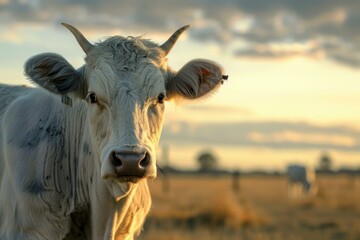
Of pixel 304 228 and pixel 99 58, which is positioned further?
pixel 304 228

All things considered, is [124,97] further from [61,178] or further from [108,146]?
[61,178]

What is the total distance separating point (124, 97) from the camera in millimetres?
4910

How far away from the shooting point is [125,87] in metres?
4.96

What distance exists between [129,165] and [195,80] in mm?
1433

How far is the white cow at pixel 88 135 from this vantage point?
4.95 metres

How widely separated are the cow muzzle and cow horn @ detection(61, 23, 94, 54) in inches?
46.9

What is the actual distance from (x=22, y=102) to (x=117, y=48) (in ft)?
4.41

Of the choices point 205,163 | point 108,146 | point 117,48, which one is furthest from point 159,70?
point 205,163

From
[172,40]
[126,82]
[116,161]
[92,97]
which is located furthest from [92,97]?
[172,40]

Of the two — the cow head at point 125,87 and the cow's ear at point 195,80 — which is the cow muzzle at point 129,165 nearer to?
the cow head at point 125,87

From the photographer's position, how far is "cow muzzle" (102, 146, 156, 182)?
14.8 ft


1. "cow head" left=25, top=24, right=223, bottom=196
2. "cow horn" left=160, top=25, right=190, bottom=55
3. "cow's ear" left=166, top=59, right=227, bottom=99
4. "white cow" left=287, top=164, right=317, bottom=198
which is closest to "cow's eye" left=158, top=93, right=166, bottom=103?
"cow head" left=25, top=24, right=223, bottom=196

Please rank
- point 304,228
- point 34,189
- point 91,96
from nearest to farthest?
point 91,96 → point 34,189 → point 304,228

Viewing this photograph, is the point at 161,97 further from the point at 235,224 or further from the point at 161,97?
the point at 235,224
